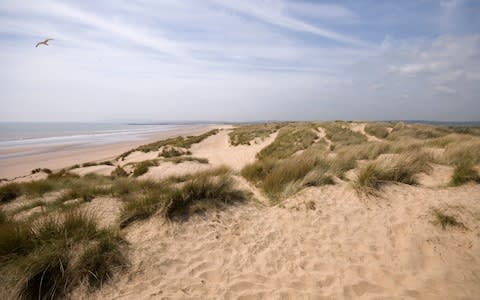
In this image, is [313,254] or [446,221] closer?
[313,254]

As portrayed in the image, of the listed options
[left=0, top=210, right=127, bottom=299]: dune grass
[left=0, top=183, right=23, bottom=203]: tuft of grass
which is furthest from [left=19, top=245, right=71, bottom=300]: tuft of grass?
[left=0, top=183, right=23, bottom=203]: tuft of grass

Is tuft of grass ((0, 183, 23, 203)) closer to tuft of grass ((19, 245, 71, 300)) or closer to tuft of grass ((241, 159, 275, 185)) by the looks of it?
tuft of grass ((19, 245, 71, 300))

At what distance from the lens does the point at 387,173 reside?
5672 millimetres

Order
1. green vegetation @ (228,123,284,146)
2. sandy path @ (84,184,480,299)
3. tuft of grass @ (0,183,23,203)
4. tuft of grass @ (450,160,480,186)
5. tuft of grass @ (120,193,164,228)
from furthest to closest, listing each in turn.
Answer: green vegetation @ (228,123,284,146) → tuft of grass @ (0,183,23,203) → tuft of grass @ (450,160,480,186) → tuft of grass @ (120,193,164,228) → sandy path @ (84,184,480,299)

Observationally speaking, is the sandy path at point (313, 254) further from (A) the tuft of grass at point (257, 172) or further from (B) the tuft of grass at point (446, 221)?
(A) the tuft of grass at point (257, 172)

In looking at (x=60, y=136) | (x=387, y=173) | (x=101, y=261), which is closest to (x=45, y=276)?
(x=101, y=261)

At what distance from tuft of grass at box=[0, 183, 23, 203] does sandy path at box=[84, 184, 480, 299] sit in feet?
22.8

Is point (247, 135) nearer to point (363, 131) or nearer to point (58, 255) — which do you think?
point (363, 131)

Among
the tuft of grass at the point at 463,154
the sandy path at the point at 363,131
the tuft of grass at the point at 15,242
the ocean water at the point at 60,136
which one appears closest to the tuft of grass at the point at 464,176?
the tuft of grass at the point at 463,154

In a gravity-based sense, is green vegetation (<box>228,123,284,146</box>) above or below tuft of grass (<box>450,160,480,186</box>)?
above

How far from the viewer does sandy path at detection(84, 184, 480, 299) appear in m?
2.69

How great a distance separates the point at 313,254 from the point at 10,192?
10273mm

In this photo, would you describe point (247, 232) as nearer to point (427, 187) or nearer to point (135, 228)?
point (135, 228)

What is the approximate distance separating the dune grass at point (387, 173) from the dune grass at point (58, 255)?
217 inches
